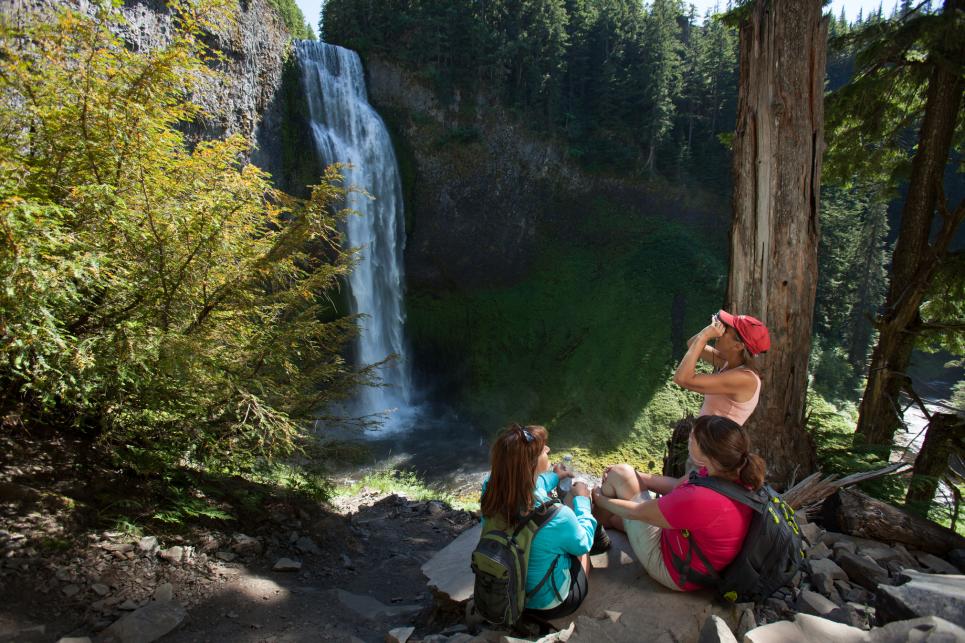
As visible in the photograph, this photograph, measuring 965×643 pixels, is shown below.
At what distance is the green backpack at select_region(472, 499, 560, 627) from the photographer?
252cm

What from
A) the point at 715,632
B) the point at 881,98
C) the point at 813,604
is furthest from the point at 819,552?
the point at 881,98

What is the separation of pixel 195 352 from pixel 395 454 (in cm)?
1484

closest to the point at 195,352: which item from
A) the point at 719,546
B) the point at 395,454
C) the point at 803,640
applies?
the point at 719,546

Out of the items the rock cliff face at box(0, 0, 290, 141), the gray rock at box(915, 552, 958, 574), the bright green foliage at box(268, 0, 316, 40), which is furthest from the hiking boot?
the bright green foliage at box(268, 0, 316, 40)

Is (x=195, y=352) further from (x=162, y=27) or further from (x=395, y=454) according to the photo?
(x=162, y=27)

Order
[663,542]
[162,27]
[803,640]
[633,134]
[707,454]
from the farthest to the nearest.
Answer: [633,134]
[162,27]
[663,542]
[707,454]
[803,640]

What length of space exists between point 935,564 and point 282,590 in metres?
4.50

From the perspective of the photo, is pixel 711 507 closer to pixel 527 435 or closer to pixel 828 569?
pixel 527 435

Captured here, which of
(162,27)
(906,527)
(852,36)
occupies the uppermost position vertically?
(162,27)

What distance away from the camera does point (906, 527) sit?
3.45 meters

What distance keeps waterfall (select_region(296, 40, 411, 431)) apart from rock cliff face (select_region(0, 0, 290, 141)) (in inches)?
58.0

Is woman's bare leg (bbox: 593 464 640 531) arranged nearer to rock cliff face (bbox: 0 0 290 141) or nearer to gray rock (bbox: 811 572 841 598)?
gray rock (bbox: 811 572 841 598)

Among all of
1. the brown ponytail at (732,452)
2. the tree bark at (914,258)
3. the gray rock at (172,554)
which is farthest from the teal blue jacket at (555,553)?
the tree bark at (914,258)

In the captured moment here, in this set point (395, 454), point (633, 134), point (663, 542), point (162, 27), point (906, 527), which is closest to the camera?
point (663, 542)
